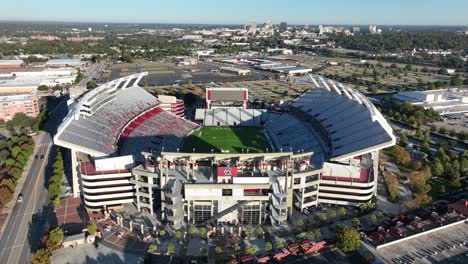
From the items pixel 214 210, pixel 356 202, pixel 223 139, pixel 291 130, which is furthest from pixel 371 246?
pixel 223 139

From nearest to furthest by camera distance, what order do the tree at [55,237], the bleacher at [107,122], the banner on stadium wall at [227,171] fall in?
the tree at [55,237]
the banner on stadium wall at [227,171]
the bleacher at [107,122]

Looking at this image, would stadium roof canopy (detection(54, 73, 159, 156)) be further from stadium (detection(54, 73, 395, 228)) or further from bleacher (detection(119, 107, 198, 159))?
bleacher (detection(119, 107, 198, 159))

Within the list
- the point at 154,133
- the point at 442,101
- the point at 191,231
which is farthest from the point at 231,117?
the point at 442,101

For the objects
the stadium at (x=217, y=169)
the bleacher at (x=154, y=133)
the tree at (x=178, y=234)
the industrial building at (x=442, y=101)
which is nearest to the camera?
the tree at (x=178, y=234)

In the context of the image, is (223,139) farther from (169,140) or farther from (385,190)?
(385,190)

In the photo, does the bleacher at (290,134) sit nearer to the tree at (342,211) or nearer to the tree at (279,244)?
the tree at (342,211)

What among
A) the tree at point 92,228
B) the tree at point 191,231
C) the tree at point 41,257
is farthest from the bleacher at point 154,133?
the tree at point 41,257
